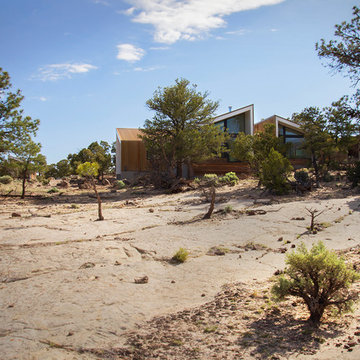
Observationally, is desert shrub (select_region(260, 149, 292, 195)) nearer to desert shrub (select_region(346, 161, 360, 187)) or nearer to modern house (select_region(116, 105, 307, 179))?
desert shrub (select_region(346, 161, 360, 187))

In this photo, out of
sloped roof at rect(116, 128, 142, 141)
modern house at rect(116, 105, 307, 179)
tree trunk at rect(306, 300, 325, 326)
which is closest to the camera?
tree trunk at rect(306, 300, 325, 326)

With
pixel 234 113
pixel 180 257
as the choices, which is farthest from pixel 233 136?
pixel 180 257

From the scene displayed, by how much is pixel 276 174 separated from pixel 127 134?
18825 millimetres

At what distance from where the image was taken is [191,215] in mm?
11930

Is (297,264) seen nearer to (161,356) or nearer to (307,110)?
(161,356)

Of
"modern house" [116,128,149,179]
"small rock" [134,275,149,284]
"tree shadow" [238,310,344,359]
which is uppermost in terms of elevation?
"modern house" [116,128,149,179]

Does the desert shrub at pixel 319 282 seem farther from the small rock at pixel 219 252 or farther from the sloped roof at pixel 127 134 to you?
the sloped roof at pixel 127 134

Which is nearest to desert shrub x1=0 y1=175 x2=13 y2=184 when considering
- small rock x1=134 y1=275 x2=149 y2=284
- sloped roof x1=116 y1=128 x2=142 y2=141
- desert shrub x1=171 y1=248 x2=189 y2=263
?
sloped roof x1=116 y1=128 x2=142 y2=141

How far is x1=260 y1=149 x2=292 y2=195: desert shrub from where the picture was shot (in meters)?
15.2

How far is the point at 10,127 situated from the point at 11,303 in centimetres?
1613

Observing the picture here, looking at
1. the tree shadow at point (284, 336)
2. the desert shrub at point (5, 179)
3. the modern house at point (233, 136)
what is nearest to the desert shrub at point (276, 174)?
the tree shadow at point (284, 336)

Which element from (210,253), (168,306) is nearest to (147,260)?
(210,253)

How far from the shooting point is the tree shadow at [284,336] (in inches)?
142

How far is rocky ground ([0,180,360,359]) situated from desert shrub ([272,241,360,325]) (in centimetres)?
21
